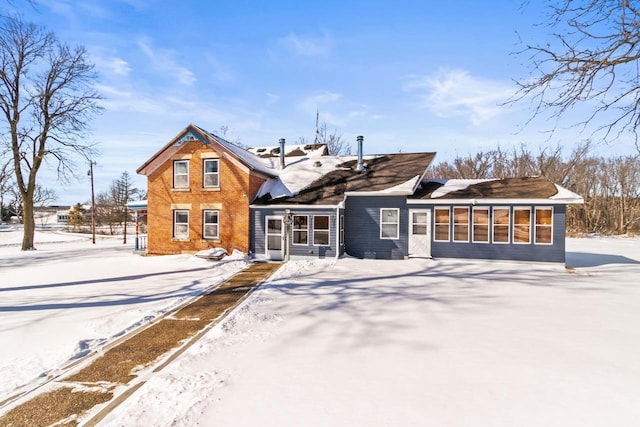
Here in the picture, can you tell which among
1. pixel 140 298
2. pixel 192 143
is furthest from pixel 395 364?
pixel 192 143

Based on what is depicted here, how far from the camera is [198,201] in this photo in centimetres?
1747

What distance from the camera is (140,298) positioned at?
923 centimetres

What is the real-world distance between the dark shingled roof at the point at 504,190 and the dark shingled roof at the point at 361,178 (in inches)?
53.9

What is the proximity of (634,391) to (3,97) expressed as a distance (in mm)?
33976

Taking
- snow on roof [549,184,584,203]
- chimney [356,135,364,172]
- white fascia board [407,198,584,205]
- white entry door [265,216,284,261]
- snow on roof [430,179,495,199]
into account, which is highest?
chimney [356,135,364,172]

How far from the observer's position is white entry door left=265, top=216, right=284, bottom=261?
16578mm

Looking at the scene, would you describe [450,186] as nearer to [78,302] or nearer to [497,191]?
[497,191]

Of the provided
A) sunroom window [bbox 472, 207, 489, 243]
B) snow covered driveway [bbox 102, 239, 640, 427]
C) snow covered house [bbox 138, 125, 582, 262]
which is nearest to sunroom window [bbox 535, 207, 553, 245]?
snow covered house [bbox 138, 125, 582, 262]

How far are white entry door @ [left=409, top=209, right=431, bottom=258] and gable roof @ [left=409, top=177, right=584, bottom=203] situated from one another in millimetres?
812

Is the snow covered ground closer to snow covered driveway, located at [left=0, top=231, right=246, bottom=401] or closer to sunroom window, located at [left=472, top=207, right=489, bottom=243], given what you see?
snow covered driveway, located at [left=0, top=231, right=246, bottom=401]

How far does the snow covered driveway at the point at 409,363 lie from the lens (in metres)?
3.84

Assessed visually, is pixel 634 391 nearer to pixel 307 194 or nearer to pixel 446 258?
pixel 446 258

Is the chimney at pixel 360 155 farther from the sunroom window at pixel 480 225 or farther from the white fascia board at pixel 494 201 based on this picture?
the sunroom window at pixel 480 225

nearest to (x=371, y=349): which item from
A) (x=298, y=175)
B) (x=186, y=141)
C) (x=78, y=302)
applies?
(x=78, y=302)
